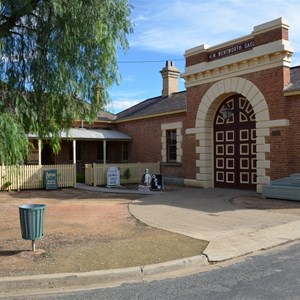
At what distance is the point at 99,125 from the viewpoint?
26766 mm

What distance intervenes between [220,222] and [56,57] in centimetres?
561

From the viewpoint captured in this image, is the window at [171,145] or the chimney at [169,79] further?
the chimney at [169,79]

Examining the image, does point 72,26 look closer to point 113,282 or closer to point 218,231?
point 113,282

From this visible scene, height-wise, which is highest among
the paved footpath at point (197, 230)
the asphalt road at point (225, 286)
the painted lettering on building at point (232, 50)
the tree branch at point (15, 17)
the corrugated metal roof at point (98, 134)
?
the painted lettering on building at point (232, 50)

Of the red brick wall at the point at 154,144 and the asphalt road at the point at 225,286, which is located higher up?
the red brick wall at the point at 154,144

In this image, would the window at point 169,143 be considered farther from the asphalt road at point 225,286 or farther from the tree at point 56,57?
the asphalt road at point 225,286

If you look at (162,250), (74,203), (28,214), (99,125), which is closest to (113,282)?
(162,250)

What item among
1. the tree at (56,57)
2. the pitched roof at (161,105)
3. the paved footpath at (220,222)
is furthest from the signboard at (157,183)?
the tree at (56,57)

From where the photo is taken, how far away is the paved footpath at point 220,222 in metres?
7.72

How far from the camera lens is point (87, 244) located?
761 centimetres

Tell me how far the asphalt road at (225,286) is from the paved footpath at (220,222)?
0.77 metres

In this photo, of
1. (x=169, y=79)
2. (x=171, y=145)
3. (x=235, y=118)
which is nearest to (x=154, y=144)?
(x=171, y=145)

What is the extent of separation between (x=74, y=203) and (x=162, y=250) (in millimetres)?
7511

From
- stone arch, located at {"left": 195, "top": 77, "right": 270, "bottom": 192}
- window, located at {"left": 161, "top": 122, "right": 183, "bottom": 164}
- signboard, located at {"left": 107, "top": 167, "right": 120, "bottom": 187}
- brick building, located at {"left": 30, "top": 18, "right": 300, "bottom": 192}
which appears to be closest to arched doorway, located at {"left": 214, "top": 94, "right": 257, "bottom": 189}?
brick building, located at {"left": 30, "top": 18, "right": 300, "bottom": 192}
